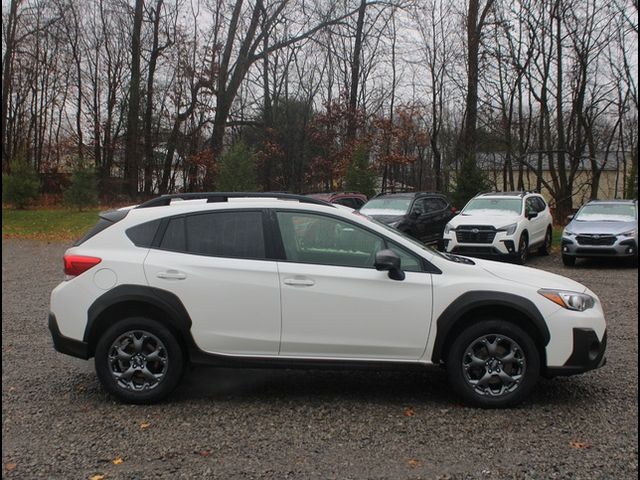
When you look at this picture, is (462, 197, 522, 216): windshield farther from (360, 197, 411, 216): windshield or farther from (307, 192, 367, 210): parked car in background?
(307, 192, 367, 210): parked car in background

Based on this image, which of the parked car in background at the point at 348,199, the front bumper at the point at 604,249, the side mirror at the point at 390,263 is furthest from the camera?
the parked car in background at the point at 348,199

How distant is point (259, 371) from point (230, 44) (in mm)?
32977

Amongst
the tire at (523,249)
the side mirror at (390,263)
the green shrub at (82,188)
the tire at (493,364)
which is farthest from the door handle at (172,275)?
the green shrub at (82,188)

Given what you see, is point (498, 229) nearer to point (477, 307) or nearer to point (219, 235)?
point (477, 307)

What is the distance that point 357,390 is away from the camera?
5.27 metres

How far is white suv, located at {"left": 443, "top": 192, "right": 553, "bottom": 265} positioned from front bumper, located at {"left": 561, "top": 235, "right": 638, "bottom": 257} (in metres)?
1.14

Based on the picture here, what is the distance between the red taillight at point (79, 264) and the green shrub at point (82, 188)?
2641 centimetres

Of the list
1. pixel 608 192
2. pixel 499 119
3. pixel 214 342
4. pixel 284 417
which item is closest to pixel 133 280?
pixel 214 342

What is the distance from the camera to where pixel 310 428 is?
4.39m

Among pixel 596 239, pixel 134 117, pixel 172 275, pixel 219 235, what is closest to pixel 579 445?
pixel 219 235

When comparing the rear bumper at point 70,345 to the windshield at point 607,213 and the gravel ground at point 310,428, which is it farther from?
the windshield at point 607,213

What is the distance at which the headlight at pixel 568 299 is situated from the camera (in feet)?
15.6

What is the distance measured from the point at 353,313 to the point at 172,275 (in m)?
1.42

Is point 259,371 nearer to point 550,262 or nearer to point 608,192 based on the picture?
point 550,262
